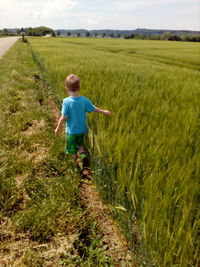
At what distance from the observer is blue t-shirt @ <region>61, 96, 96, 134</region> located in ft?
8.30

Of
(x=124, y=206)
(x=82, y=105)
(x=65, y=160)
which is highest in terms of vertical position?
(x=82, y=105)

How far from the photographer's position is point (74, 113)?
2578 millimetres

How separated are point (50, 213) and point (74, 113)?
1.10 metres

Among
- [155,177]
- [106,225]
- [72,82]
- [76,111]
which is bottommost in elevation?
[106,225]

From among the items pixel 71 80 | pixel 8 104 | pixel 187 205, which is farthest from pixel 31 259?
pixel 8 104

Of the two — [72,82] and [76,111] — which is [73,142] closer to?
[76,111]

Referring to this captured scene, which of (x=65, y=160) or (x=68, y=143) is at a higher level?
(x=68, y=143)

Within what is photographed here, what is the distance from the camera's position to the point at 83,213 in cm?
198

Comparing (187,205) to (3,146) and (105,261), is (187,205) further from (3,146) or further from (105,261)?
(3,146)

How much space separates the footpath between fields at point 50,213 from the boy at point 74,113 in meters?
0.28

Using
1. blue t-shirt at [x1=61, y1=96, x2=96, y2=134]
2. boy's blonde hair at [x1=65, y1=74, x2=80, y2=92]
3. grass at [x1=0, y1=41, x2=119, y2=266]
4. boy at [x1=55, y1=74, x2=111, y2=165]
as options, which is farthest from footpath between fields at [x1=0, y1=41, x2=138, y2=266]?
boy's blonde hair at [x1=65, y1=74, x2=80, y2=92]

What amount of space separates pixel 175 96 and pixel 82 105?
153 centimetres

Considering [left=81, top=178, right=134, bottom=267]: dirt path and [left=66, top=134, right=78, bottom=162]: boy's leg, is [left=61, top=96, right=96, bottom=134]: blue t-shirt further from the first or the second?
[left=81, top=178, right=134, bottom=267]: dirt path

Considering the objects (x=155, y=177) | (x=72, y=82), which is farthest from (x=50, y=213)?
(x=72, y=82)
